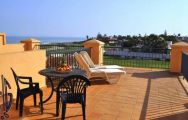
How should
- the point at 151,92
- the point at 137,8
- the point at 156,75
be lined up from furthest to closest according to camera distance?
the point at 137,8 < the point at 156,75 < the point at 151,92

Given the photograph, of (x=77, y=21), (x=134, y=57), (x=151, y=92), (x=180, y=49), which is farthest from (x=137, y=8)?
(x=77, y=21)

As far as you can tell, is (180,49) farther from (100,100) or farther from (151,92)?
(100,100)

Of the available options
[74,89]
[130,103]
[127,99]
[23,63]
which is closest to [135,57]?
[127,99]

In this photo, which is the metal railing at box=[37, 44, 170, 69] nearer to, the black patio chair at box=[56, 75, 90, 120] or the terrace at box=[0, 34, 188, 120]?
the terrace at box=[0, 34, 188, 120]

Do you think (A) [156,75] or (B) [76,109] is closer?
(B) [76,109]

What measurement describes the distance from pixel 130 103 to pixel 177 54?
4.89m

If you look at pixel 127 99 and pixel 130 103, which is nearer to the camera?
pixel 130 103

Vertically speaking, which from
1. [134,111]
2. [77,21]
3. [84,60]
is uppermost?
[77,21]

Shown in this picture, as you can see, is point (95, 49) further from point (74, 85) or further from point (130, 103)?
point (74, 85)

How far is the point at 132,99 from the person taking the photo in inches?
261

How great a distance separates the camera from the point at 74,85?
190 inches

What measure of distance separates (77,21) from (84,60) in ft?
73.0

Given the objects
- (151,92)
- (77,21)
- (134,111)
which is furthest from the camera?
(77,21)

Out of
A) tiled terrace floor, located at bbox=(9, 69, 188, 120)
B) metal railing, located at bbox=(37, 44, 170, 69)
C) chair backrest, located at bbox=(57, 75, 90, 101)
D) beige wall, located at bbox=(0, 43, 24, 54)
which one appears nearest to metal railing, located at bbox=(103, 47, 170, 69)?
metal railing, located at bbox=(37, 44, 170, 69)
